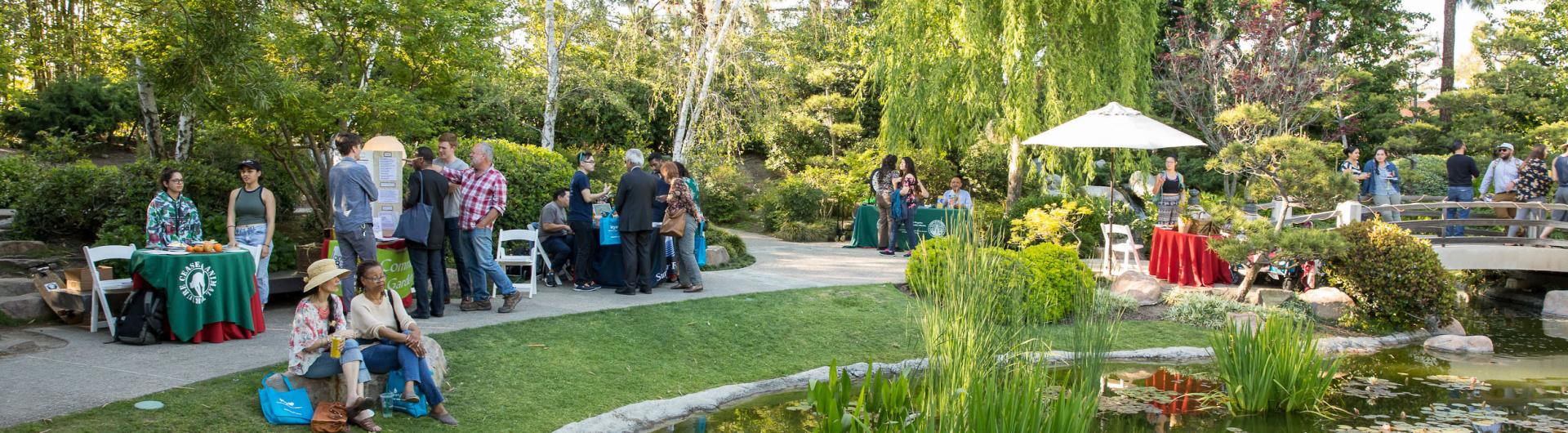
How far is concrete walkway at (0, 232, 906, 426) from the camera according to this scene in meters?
5.43

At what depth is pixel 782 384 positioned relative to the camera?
7.18 m

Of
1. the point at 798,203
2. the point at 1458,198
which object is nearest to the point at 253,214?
the point at 798,203

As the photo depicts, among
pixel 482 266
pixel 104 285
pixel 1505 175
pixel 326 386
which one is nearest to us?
pixel 326 386

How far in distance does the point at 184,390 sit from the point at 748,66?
480 inches

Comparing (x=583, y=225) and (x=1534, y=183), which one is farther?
(x=1534, y=183)

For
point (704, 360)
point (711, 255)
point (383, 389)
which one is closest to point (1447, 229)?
point (711, 255)

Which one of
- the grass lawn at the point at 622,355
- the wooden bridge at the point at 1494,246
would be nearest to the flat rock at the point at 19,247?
the grass lawn at the point at 622,355

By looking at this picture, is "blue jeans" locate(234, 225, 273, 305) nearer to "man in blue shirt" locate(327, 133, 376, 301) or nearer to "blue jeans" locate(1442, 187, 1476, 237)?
"man in blue shirt" locate(327, 133, 376, 301)

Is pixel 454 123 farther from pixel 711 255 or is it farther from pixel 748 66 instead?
pixel 711 255

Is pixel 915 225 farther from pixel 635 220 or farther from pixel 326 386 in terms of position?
pixel 326 386

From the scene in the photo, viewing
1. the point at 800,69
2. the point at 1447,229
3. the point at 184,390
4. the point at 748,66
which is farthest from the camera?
the point at 800,69

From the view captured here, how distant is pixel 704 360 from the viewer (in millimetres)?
7512

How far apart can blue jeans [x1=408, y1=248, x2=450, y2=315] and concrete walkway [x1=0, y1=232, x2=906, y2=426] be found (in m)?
0.14

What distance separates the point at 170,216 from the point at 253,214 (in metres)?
0.56
